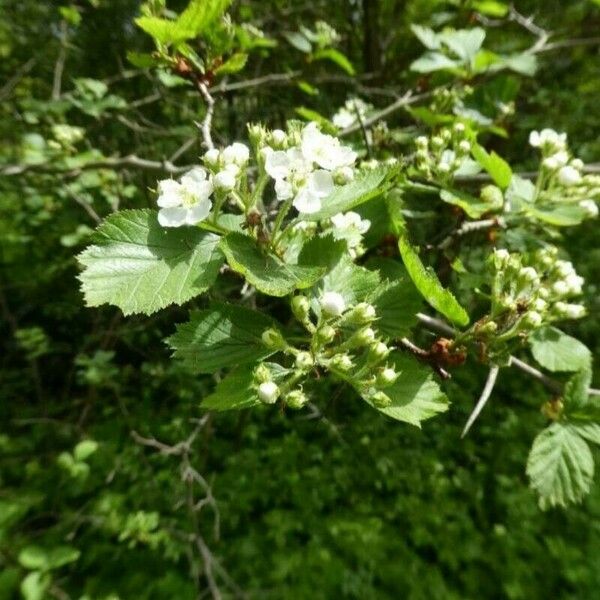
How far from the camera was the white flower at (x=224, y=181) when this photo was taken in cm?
83

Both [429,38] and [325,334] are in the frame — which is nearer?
[325,334]

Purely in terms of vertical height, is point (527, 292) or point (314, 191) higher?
point (314, 191)

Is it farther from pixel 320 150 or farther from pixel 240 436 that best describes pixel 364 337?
pixel 240 436

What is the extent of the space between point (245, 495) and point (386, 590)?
0.93m

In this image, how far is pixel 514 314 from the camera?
108 centimetres

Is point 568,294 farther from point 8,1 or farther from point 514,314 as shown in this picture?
point 8,1

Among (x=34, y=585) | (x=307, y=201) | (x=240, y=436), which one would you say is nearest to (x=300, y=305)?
(x=307, y=201)

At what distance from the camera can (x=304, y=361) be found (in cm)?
87

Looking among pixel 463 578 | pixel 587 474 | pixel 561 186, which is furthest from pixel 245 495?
pixel 561 186

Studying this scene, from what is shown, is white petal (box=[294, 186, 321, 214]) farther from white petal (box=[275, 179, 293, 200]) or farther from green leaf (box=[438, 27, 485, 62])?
green leaf (box=[438, 27, 485, 62])

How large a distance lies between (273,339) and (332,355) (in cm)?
12

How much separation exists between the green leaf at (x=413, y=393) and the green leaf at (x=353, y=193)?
0.30 meters

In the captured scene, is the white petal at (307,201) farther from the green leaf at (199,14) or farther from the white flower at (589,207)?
the white flower at (589,207)

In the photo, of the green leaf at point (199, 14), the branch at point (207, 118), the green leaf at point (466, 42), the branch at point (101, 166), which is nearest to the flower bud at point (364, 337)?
the branch at point (207, 118)
